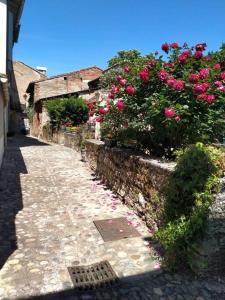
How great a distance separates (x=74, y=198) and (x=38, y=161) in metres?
5.69

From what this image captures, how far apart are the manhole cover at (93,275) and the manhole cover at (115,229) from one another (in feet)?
2.92

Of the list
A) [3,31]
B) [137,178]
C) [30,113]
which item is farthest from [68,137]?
→ [30,113]

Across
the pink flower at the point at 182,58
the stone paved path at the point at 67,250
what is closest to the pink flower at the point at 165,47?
the pink flower at the point at 182,58

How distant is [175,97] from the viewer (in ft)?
18.2

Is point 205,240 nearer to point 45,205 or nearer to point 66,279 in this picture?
point 66,279

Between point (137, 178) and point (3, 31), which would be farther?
point (3, 31)

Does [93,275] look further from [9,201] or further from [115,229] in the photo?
[9,201]

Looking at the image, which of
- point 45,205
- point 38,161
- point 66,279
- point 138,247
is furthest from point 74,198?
point 38,161

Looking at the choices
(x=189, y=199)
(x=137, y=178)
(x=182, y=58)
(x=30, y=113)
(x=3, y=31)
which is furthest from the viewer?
(x=30, y=113)

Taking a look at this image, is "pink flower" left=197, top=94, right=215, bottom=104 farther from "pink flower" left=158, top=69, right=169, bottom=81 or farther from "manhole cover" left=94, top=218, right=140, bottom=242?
"manhole cover" left=94, top=218, right=140, bottom=242

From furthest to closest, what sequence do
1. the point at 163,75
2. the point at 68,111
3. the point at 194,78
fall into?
the point at 68,111, the point at 163,75, the point at 194,78

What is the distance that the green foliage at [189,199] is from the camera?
392 cm

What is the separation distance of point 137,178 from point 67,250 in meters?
2.18

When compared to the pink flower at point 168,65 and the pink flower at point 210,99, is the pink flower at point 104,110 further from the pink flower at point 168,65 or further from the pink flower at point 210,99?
the pink flower at point 210,99
